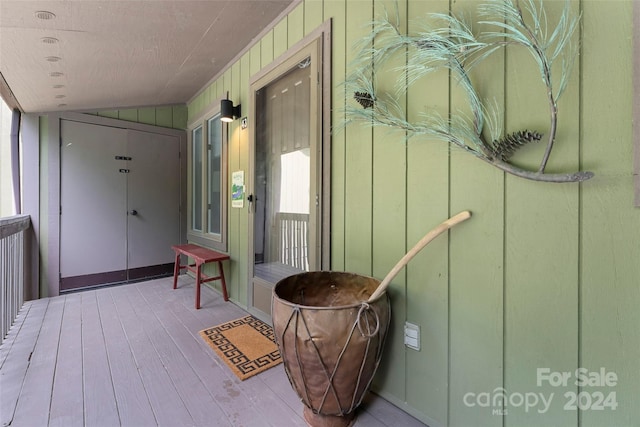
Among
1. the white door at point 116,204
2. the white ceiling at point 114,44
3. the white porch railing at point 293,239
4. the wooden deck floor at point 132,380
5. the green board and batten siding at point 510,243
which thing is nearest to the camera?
the green board and batten siding at point 510,243

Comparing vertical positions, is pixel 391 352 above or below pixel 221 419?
above

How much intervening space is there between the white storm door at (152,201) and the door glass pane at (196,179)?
36 centimetres

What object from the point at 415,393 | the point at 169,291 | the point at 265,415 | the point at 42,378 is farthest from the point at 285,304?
the point at 169,291

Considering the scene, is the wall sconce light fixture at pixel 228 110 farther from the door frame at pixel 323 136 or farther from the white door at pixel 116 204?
the white door at pixel 116 204

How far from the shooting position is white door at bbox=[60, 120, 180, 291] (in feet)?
11.6

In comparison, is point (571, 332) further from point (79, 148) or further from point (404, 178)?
point (79, 148)

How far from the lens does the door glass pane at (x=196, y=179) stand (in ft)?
13.0

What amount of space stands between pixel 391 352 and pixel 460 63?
4.62 ft

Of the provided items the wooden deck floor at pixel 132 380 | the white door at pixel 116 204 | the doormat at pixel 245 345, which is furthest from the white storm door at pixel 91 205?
the doormat at pixel 245 345

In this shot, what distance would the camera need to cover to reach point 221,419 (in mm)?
1394

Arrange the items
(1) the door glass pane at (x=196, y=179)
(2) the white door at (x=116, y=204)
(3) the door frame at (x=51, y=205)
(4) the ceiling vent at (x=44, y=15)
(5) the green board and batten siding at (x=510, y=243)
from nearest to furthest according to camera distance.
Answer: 1. (5) the green board and batten siding at (x=510, y=243)
2. (4) the ceiling vent at (x=44, y=15)
3. (3) the door frame at (x=51, y=205)
4. (2) the white door at (x=116, y=204)
5. (1) the door glass pane at (x=196, y=179)

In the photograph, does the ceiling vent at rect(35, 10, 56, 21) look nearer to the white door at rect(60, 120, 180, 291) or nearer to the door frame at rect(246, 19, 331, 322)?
the door frame at rect(246, 19, 331, 322)

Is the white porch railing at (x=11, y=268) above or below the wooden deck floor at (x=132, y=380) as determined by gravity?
above

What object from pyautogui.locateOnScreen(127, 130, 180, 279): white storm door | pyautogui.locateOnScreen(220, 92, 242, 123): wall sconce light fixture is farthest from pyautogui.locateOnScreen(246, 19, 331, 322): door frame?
pyautogui.locateOnScreen(127, 130, 180, 279): white storm door
